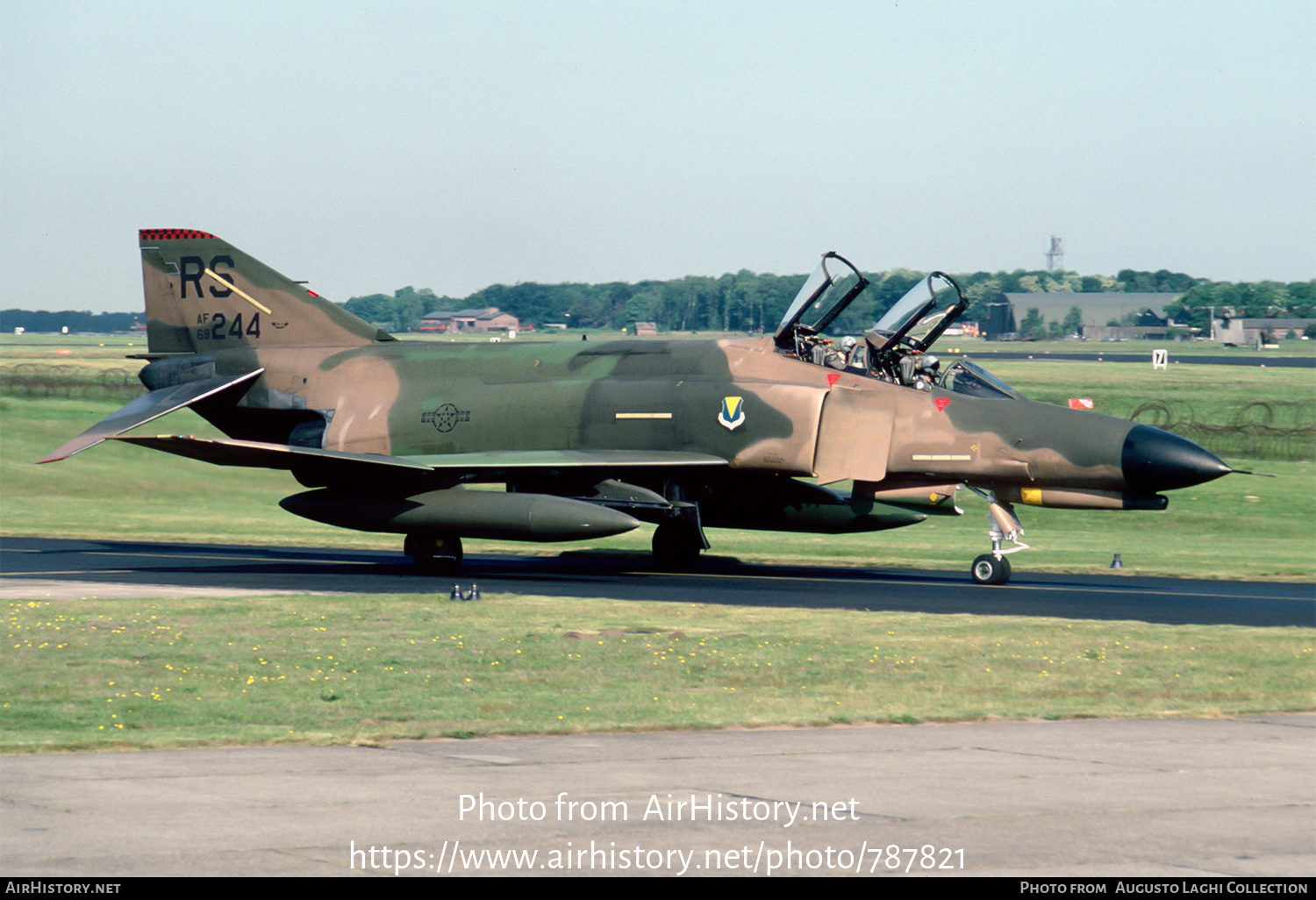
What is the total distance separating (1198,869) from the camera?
6.32 m

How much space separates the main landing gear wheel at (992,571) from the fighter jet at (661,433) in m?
0.03

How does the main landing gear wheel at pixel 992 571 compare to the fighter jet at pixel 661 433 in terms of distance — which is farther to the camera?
the main landing gear wheel at pixel 992 571

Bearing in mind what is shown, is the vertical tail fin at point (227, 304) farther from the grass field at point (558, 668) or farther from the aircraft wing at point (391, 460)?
the grass field at point (558, 668)

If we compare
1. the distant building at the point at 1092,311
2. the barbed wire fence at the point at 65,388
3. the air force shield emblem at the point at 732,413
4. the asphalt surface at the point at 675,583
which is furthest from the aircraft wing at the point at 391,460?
the distant building at the point at 1092,311

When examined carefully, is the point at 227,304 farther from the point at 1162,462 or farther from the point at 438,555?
the point at 1162,462

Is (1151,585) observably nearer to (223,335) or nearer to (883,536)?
(883,536)

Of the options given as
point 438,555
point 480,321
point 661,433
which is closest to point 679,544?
point 661,433

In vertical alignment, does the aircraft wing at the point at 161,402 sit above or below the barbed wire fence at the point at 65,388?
above

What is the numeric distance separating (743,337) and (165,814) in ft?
53.3

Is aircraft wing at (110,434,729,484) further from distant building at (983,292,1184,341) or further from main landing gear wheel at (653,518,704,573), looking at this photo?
distant building at (983,292,1184,341)

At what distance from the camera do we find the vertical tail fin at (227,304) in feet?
80.8

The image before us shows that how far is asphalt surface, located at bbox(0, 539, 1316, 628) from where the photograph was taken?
17.5 metres

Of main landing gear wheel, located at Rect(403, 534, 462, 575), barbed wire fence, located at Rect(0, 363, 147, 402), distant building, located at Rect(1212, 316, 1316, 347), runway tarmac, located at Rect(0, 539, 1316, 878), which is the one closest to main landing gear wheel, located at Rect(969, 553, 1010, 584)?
main landing gear wheel, located at Rect(403, 534, 462, 575)

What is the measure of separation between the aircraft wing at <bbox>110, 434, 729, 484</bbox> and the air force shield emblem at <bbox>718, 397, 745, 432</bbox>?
0.53 m
